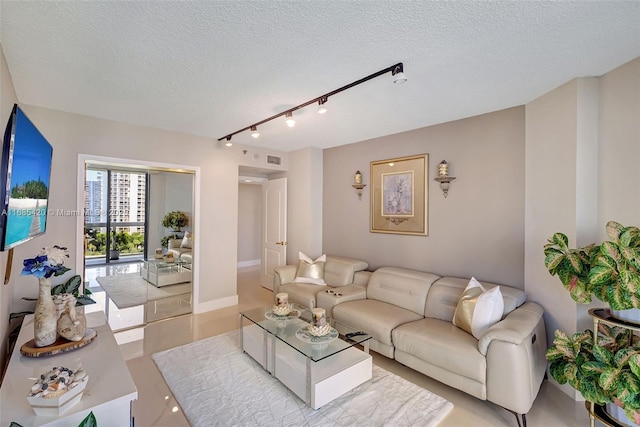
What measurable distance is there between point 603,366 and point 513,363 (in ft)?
1.52

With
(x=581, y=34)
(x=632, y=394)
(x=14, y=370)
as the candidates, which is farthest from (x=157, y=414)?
(x=581, y=34)

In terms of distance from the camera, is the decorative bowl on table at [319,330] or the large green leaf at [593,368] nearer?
the large green leaf at [593,368]

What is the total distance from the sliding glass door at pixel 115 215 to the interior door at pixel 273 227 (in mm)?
2082

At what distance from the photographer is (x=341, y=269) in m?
3.97

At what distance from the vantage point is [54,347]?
5.40 ft

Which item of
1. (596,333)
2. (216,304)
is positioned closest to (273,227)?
(216,304)

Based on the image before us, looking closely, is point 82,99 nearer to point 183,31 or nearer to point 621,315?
point 183,31

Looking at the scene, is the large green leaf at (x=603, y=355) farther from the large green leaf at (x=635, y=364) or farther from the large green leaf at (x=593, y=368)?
the large green leaf at (x=635, y=364)

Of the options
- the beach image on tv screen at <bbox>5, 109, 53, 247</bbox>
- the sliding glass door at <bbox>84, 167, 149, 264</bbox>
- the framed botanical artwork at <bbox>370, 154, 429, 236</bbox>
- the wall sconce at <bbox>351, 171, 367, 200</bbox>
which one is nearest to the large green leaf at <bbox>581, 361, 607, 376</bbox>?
the framed botanical artwork at <bbox>370, 154, 429, 236</bbox>

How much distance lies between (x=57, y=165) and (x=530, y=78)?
15.4ft

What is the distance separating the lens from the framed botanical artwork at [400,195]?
11.7 feet

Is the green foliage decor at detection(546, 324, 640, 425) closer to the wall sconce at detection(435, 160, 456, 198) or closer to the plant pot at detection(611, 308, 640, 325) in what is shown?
the plant pot at detection(611, 308, 640, 325)

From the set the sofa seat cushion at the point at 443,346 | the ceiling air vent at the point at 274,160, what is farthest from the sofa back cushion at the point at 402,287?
the ceiling air vent at the point at 274,160

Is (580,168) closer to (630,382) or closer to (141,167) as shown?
(630,382)
